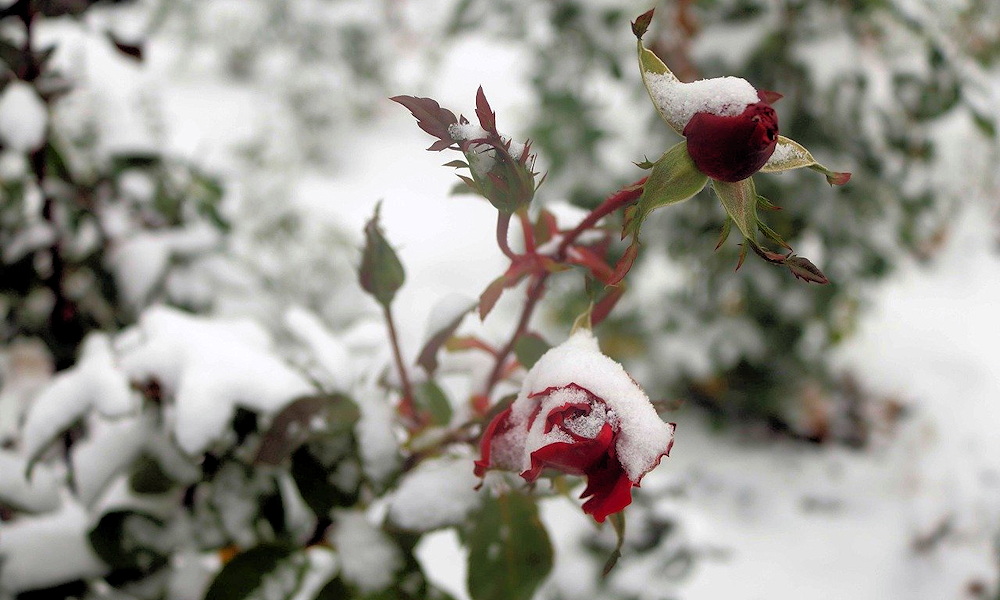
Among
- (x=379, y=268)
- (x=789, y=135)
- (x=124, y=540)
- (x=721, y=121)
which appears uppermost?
(x=721, y=121)

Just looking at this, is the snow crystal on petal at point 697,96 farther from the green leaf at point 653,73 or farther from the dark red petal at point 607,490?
the dark red petal at point 607,490

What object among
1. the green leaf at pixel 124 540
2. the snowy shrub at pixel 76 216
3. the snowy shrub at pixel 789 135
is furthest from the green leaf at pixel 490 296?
the snowy shrub at pixel 789 135

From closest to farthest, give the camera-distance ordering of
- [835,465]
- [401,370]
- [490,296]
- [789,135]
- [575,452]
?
[575,452] → [490,296] → [401,370] → [789,135] → [835,465]

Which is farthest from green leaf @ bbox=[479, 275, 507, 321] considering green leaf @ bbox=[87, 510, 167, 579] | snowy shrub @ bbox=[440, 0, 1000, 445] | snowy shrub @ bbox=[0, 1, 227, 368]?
snowy shrub @ bbox=[440, 0, 1000, 445]

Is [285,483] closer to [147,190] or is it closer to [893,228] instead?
[147,190]

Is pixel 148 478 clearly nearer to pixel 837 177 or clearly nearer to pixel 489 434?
pixel 489 434

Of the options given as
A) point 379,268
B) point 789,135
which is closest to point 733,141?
point 379,268
